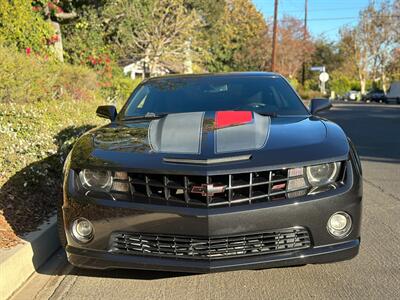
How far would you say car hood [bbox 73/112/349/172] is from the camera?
3.27m

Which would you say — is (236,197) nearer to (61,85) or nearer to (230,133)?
(230,133)

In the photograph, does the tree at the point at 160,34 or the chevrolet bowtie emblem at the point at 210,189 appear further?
the tree at the point at 160,34

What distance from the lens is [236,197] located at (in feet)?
10.6

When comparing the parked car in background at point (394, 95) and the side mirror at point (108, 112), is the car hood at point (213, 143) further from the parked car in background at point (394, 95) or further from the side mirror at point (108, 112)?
the parked car in background at point (394, 95)

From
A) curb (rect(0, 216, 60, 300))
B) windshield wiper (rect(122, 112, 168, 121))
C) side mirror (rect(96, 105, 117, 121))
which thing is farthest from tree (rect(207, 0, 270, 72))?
curb (rect(0, 216, 60, 300))

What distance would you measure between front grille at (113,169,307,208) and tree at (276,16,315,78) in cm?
4759

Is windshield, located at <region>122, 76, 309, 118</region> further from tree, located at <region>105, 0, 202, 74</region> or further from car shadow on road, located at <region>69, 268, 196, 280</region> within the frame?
tree, located at <region>105, 0, 202, 74</region>

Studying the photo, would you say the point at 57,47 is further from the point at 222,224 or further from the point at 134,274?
the point at 222,224

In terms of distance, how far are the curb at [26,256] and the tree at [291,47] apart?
46760 millimetres

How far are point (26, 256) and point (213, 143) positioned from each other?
5.97ft

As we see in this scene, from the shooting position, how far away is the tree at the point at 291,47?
167ft

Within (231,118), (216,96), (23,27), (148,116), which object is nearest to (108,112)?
(148,116)

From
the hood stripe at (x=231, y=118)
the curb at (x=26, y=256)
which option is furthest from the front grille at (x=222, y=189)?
the curb at (x=26, y=256)

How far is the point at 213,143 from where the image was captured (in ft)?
11.3
